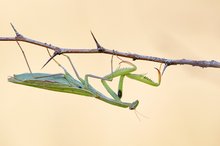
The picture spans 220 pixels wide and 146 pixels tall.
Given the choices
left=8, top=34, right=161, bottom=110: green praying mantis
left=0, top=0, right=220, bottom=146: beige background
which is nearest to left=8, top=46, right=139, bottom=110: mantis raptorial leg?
left=8, top=34, right=161, bottom=110: green praying mantis

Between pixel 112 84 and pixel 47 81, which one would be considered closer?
pixel 47 81

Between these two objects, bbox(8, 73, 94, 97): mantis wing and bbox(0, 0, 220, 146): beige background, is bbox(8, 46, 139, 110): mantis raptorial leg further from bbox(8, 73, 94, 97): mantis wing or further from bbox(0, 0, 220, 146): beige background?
bbox(0, 0, 220, 146): beige background

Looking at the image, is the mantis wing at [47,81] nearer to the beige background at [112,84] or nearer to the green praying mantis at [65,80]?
the green praying mantis at [65,80]

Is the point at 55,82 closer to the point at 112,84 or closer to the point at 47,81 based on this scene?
the point at 47,81

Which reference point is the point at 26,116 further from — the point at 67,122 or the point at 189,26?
the point at 189,26

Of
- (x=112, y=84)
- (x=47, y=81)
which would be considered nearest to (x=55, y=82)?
(x=47, y=81)

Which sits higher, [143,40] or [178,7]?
[178,7]

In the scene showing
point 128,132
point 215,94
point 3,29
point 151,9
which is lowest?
point 128,132

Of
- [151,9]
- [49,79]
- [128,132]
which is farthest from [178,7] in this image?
[49,79]
